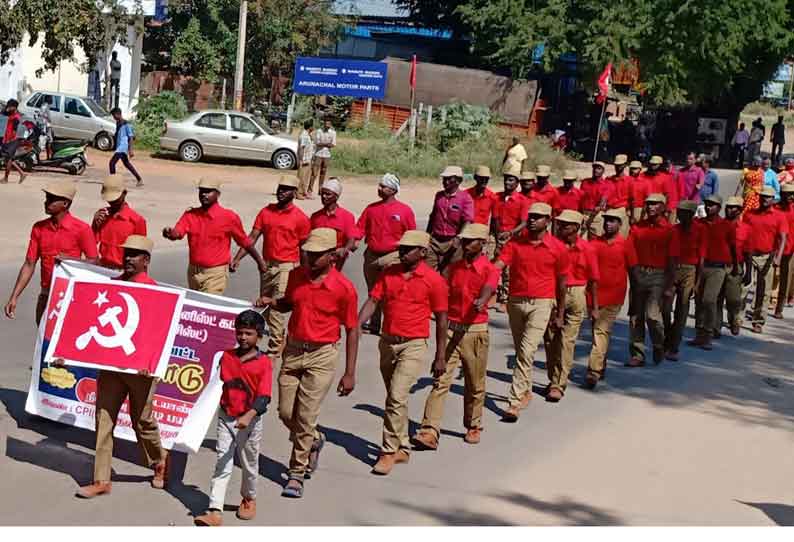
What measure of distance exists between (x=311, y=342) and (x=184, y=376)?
39.4 inches

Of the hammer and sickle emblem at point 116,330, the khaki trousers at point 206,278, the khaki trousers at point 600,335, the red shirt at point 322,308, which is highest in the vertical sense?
the red shirt at point 322,308

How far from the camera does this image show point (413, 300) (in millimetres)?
9000

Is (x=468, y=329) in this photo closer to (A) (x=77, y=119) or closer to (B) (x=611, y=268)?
(B) (x=611, y=268)

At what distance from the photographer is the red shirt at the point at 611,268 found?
12250 mm

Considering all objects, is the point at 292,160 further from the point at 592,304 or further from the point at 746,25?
the point at 592,304

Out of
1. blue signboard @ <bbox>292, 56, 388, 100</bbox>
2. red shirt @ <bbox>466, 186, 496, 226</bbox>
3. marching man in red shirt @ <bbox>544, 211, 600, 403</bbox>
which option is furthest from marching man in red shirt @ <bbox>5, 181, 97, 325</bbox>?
blue signboard @ <bbox>292, 56, 388, 100</bbox>

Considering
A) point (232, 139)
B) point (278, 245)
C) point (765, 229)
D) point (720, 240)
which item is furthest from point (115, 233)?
point (232, 139)

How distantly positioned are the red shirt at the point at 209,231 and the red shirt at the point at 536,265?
2321 millimetres

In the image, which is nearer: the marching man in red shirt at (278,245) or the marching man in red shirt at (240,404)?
the marching man in red shirt at (240,404)

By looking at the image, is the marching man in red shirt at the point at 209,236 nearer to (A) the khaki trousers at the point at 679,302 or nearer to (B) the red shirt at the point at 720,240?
(A) the khaki trousers at the point at 679,302

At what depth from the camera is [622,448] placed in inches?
401

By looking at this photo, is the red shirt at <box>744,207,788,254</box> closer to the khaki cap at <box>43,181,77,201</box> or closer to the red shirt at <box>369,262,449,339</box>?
the red shirt at <box>369,262,449,339</box>

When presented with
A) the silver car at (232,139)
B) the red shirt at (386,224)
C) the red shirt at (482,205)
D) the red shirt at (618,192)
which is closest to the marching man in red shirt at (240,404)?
the red shirt at (386,224)

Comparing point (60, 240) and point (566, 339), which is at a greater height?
point (60, 240)
